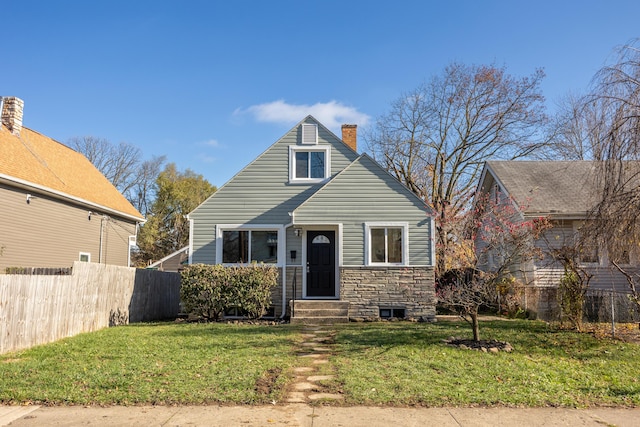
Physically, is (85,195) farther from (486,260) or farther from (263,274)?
(486,260)

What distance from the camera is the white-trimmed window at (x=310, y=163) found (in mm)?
14875

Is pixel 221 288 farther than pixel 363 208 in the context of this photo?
No

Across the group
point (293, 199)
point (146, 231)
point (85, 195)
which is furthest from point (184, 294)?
point (146, 231)

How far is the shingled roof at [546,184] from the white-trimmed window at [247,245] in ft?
25.9

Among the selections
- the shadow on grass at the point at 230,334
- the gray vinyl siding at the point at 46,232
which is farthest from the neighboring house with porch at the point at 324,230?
the gray vinyl siding at the point at 46,232

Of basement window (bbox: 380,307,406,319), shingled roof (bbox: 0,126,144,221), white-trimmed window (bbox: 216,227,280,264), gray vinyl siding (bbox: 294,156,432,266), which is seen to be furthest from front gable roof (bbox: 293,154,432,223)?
shingled roof (bbox: 0,126,144,221)

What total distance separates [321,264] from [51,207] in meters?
9.47

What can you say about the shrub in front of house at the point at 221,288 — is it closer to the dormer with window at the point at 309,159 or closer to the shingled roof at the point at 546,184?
the dormer with window at the point at 309,159

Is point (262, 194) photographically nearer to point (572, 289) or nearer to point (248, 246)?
point (248, 246)

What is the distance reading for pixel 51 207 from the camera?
1594cm

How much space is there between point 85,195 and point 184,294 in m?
7.77

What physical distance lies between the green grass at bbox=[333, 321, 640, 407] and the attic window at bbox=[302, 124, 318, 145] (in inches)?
263

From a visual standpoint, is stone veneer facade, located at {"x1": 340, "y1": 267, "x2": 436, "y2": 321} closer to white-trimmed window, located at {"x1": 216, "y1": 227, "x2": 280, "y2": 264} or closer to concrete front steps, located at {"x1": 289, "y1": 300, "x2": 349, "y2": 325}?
concrete front steps, located at {"x1": 289, "y1": 300, "x2": 349, "y2": 325}

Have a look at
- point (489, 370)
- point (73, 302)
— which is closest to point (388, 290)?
point (489, 370)
